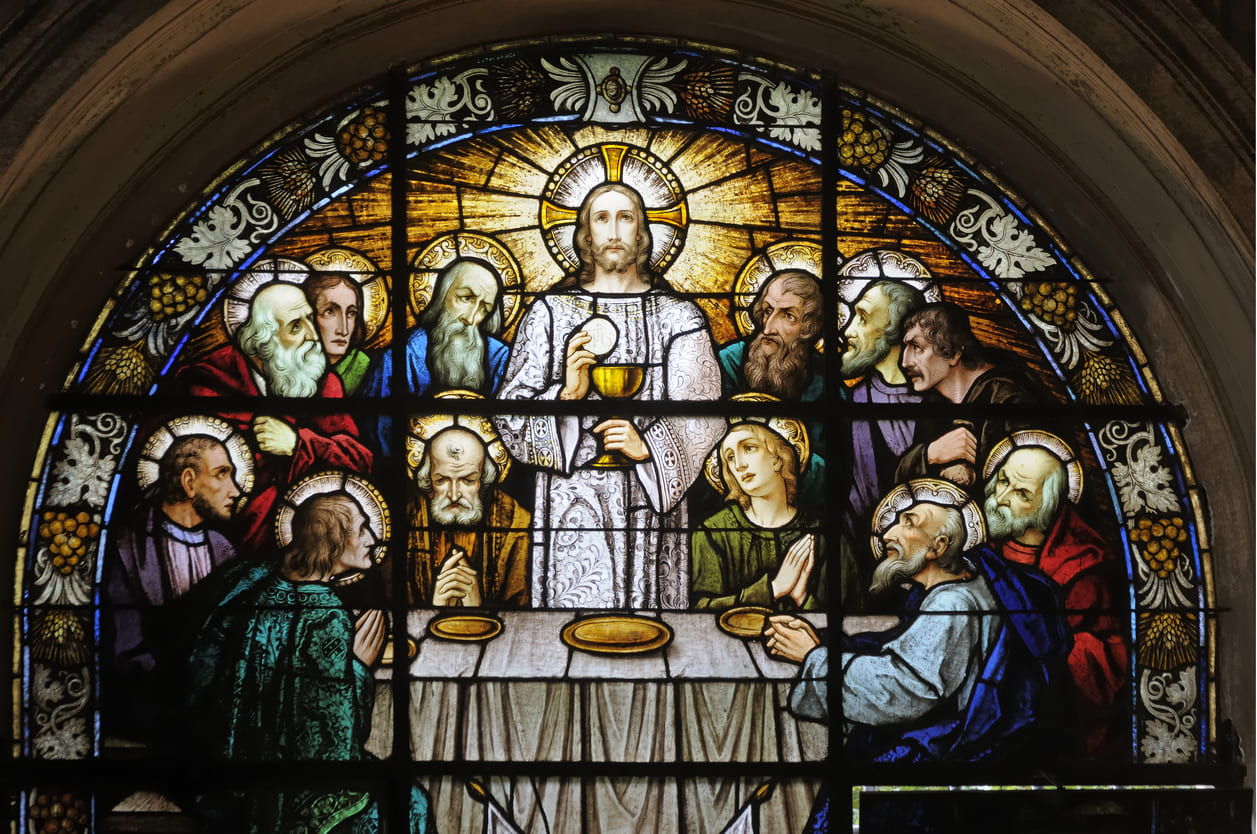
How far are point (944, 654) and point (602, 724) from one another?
1.44 m

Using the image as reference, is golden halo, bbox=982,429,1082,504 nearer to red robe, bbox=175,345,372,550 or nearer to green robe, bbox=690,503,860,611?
green robe, bbox=690,503,860,611

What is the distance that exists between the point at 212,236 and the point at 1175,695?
4485 mm

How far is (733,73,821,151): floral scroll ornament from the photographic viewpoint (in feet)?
23.1

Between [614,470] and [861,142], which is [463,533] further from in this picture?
[861,142]

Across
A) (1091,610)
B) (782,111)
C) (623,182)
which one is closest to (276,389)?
(623,182)

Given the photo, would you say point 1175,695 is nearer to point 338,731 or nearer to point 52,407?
point 338,731

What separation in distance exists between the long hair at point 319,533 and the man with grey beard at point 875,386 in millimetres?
2078

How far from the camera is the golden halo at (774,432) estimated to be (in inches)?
266

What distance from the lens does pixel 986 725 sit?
261 inches

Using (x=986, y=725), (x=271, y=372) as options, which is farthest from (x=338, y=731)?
(x=986, y=725)

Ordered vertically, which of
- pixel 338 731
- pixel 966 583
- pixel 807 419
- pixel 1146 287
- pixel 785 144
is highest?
pixel 785 144

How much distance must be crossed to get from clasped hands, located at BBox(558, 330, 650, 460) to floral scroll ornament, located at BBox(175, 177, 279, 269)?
1393 mm

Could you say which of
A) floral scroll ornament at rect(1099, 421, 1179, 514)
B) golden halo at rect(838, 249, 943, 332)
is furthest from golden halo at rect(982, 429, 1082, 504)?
golden halo at rect(838, 249, 943, 332)

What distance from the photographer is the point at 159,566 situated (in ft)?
21.8
